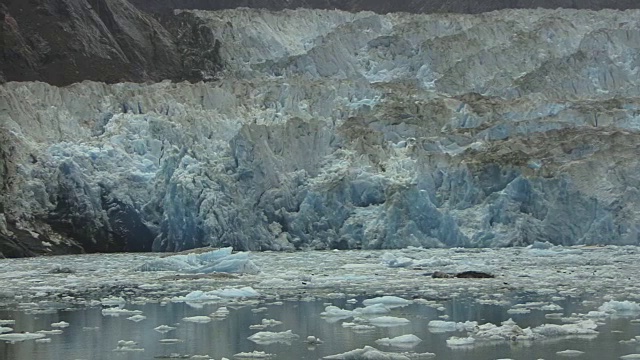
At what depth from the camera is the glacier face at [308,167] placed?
2089 cm

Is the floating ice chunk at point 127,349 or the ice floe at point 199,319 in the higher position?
the ice floe at point 199,319

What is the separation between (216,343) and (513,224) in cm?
1268

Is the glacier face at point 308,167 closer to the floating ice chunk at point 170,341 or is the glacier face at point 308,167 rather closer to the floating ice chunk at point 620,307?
the floating ice chunk at point 620,307

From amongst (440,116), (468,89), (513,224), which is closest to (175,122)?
(440,116)

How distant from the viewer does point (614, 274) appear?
14.3 m

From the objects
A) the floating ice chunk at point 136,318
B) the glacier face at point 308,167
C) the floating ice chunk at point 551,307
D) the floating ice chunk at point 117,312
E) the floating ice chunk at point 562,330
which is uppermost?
the glacier face at point 308,167

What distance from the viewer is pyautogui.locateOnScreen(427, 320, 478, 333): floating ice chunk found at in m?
9.34

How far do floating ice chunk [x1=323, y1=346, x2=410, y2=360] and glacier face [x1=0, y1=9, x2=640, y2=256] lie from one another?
1290 cm

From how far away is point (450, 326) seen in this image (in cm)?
943

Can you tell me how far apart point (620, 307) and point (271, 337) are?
328 cm

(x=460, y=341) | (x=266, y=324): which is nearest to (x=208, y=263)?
(x=266, y=324)

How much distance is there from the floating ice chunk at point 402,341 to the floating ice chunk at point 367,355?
0.57 meters

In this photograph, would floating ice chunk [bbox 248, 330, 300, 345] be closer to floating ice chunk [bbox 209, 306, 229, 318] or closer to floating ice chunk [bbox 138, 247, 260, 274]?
floating ice chunk [bbox 209, 306, 229, 318]

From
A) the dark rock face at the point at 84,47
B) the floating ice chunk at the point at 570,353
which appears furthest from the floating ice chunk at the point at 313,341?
the dark rock face at the point at 84,47
